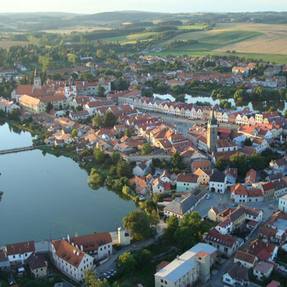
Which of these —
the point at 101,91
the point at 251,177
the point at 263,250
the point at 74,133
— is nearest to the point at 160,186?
the point at 251,177

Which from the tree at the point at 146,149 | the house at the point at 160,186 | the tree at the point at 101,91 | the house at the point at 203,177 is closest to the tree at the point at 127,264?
the house at the point at 160,186

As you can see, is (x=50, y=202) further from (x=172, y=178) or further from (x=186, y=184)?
(x=186, y=184)

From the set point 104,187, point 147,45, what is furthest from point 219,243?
point 147,45

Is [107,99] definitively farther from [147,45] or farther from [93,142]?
[147,45]

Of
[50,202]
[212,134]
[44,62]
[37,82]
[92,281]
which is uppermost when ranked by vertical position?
[44,62]

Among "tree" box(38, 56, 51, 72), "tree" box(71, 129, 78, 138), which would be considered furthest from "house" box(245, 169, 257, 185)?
"tree" box(38, 56, 51, 72)

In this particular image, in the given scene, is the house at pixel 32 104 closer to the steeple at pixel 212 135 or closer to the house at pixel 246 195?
the steeple at pixel 212 135

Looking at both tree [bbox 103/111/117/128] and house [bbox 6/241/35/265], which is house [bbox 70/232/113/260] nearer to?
house [bbox 6/241/35/265]
